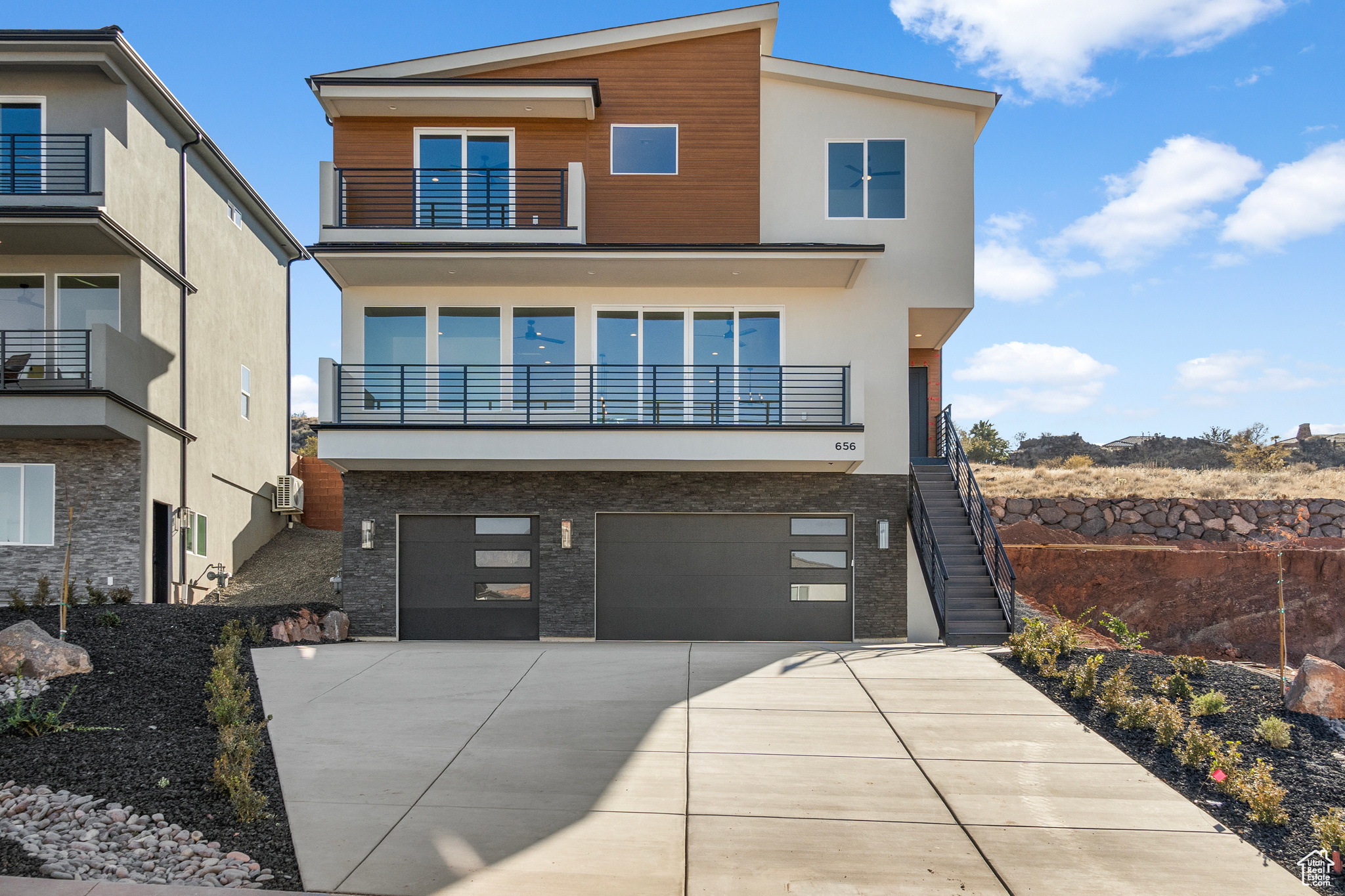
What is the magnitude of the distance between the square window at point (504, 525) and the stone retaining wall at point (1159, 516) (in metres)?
12.5

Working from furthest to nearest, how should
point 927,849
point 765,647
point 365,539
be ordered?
point 365,539, point 765,647, point 927,849

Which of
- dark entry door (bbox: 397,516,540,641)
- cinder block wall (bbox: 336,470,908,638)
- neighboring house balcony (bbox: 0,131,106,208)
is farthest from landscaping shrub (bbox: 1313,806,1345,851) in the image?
neighboring house balcony (bbox: 0,131,106,208)

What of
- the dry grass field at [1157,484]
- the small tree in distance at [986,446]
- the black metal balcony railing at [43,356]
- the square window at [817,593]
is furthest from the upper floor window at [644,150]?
the small tree in distance at [986,446]

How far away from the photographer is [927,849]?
612 cm

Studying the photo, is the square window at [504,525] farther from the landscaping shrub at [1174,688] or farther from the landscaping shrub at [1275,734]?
the landscaping shrub at [1275,734]

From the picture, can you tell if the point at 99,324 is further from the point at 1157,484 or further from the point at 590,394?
the point at 1157,484

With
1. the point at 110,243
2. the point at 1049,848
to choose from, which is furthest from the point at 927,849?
the point at 110,243

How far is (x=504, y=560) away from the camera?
15.2 metres

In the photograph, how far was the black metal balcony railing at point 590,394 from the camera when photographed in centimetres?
1499

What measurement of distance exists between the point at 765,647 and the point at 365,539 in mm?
6604

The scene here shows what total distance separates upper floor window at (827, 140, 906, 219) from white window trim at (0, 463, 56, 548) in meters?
13.8

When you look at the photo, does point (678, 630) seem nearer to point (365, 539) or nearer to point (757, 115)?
point (365, 539)

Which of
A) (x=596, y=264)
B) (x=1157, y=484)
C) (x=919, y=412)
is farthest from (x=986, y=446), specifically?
(x=596, y=264)

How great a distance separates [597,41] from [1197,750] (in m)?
13.6
